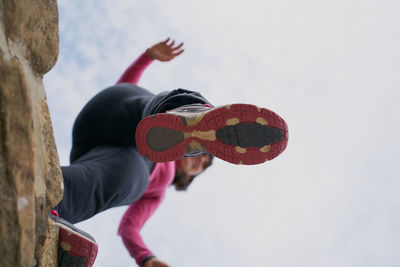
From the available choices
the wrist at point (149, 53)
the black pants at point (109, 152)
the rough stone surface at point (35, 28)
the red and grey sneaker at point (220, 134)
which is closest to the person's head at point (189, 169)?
the black pants at point (109, 152)

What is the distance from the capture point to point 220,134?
0.62m

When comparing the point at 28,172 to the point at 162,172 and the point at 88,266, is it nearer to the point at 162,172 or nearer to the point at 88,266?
the point at 88,266

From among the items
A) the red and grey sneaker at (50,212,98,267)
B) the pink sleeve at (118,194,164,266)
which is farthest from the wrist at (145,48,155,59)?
the red and grey sneaker at (50,212,98,267)

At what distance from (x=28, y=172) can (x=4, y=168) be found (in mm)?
34

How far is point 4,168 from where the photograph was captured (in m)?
0.45

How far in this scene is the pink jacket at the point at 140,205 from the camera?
4.12ft

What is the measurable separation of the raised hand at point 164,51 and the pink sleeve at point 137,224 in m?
0.57

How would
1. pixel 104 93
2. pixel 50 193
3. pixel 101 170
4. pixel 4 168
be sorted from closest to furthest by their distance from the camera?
pixel 4 168
pixel 50 193
pixel 101 170
pixel 104 93

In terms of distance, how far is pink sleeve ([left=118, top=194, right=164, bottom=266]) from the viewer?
1.25 m

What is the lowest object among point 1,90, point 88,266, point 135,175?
point 88,266

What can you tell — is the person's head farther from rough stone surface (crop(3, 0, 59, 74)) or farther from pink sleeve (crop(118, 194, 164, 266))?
rough stone surface (crop(3, 0, 59, 74))

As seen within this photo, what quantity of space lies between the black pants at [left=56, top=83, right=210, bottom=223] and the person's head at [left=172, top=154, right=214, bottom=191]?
1.08 ft

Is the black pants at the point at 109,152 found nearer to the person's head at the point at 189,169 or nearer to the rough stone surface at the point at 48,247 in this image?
the rough stone surface at the point at 48,247

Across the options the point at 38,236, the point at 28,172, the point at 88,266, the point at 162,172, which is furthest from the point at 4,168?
the point at 162,172
